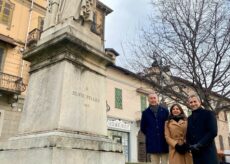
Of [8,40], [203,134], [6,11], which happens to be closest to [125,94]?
[8,40]

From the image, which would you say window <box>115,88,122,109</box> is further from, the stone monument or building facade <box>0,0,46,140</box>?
the stone monument

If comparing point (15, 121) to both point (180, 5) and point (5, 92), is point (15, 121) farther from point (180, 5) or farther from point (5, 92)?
point (180, 5)

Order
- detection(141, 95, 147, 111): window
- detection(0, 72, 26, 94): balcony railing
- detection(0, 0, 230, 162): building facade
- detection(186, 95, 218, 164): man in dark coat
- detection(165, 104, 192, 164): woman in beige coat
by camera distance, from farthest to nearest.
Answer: detection(141, 95, 147, 111): window → detection(0, 0, 230, 162): building facade → detection(0, 72, 26, 94): balcony railing → detection(165, 104, 192, 164): woman in beige coat → detection(186, 95, 218, 164): man in dark coat

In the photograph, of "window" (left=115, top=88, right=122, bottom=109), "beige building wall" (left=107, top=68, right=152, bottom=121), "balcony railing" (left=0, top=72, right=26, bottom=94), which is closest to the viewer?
"balcony railing" (left=0, top=72, right=26, bottom=94)

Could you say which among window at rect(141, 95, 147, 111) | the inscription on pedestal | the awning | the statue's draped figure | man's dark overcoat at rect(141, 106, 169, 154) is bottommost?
man's dark overcoat at rect(141, 106, 169, 154)

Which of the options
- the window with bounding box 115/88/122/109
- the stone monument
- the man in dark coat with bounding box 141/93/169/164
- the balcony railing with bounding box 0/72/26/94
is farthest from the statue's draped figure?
the window with bounding box 115/88/122/109

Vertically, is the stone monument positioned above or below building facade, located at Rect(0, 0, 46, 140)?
below

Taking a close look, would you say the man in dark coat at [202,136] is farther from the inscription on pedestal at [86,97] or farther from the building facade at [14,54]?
the building facade at [14,54]

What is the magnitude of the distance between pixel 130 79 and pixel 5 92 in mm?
11146

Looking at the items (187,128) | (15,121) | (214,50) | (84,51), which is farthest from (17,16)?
(187,128)

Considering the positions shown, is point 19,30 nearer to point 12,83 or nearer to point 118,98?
point 12,83

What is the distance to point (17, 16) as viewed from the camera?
731 inches

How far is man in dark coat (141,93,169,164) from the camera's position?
4.26 m

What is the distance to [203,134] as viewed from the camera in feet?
12.5
